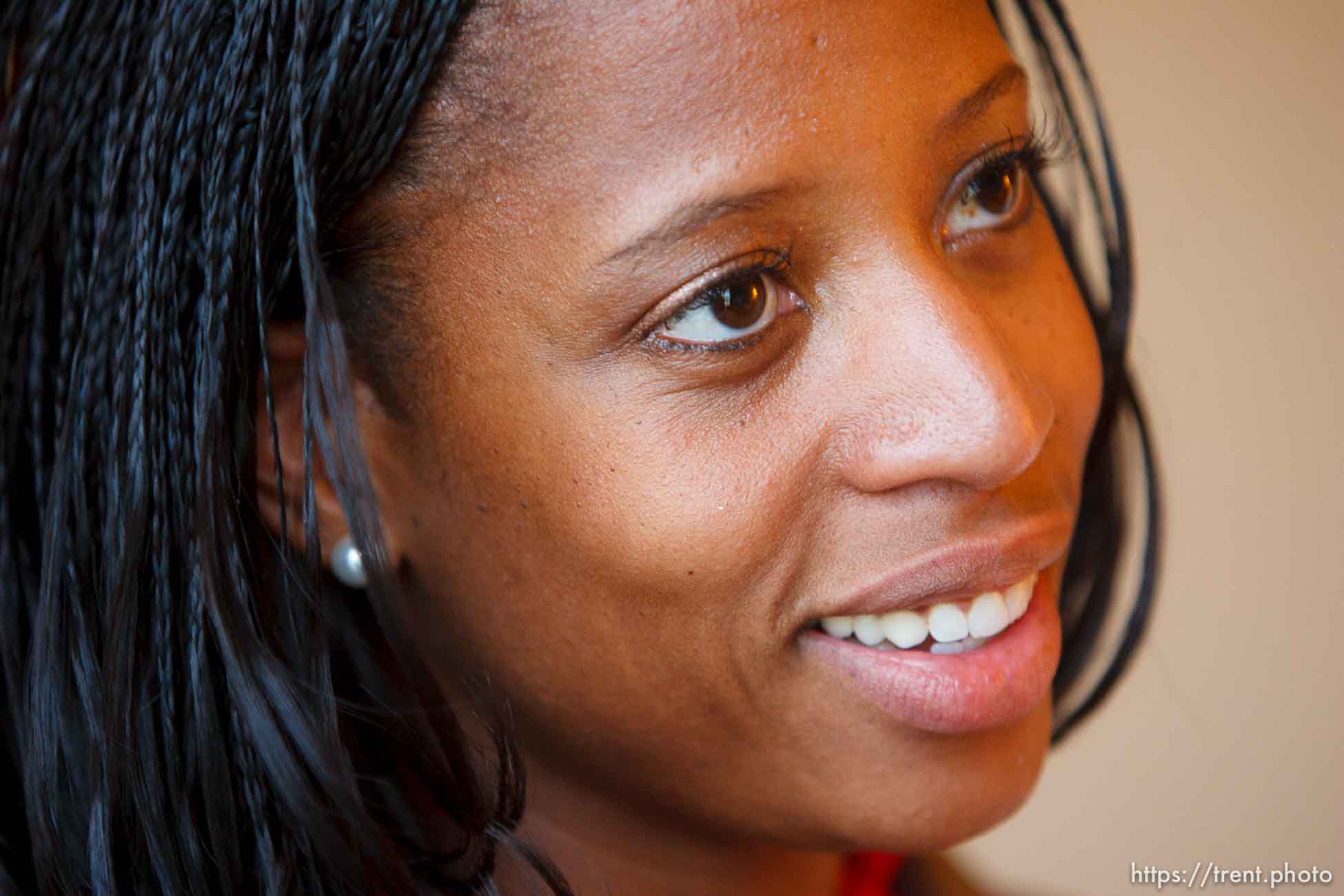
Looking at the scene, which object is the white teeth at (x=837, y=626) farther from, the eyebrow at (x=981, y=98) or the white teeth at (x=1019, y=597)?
the eyebrow at (x=981, y=98)

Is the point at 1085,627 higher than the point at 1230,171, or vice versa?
Result: the point at 1230,171

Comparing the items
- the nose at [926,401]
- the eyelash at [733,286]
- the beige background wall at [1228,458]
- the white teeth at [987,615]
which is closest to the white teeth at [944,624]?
the white teeth at [987,615]

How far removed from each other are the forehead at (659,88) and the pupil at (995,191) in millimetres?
164

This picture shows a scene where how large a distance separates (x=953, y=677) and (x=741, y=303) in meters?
0.35

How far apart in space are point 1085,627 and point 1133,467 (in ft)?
0.67

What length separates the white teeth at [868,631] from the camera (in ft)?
3.43

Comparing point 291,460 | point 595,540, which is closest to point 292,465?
point 291,460

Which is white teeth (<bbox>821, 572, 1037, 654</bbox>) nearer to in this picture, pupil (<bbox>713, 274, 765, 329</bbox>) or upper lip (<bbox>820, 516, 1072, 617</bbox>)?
upper lip (<bbox>820, 516, 1072, 617</bbox>)

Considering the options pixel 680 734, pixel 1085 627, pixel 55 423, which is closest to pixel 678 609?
Answer: pixel 680 734

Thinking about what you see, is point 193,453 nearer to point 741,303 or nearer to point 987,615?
point 741,303

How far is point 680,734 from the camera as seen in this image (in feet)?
3.53

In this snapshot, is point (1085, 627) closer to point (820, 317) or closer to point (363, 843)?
point (820, 317)

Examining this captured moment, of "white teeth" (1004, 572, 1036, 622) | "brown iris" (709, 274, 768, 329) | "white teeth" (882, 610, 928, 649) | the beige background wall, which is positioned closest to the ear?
"brown iris" (709, 274, 768, 329)

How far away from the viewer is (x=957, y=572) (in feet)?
3.34
